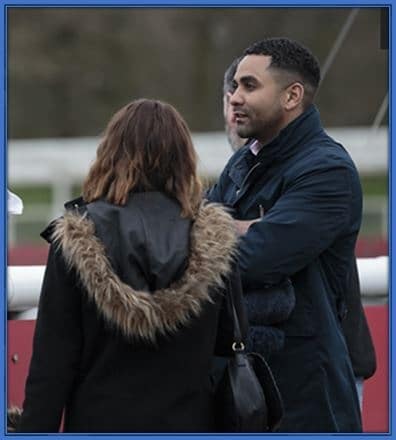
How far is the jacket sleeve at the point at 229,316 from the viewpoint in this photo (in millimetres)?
3176

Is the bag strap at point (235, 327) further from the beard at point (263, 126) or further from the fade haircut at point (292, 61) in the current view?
the fade haircut at point (292, 61)

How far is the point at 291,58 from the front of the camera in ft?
12.0

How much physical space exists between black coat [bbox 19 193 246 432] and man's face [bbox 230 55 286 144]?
552 mm

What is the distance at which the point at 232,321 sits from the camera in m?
3.18

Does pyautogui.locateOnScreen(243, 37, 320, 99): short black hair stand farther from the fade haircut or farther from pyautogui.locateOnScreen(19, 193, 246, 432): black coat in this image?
pyautogui.locateOnScreen(19, 193, 246, 432): black coat

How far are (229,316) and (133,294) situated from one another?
0.28 meters

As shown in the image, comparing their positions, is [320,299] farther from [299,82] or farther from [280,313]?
[299,82]

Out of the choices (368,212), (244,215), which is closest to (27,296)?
(244,215)

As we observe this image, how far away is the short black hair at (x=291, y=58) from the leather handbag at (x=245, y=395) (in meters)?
0.79

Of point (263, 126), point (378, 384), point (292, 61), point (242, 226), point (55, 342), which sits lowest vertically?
point (378, 384)

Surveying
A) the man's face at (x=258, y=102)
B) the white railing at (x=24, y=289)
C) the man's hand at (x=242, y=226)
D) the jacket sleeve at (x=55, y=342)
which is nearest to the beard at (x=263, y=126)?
the man's face at (x=258, y=102)

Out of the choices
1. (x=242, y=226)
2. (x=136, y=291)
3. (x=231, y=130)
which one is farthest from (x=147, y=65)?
(x=136, y=291)

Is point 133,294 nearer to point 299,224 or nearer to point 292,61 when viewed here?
point 299,224

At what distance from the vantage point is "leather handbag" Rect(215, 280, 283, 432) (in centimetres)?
314
